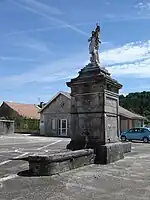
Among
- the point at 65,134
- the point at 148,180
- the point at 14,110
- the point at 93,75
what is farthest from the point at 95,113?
the point at 14,110

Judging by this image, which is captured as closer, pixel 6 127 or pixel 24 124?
pixel 6 127

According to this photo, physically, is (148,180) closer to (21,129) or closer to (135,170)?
(135,170)

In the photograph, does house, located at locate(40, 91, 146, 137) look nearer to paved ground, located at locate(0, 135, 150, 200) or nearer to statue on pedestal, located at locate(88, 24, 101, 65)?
statue on pedestal, located at locate(88, 24, 101, 65)

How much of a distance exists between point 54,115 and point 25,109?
18062 mm

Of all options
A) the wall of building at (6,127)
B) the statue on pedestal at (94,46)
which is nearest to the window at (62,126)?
the wall of building at (6,127)

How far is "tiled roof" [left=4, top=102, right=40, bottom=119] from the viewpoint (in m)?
54.9


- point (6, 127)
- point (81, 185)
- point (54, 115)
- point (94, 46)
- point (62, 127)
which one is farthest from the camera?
point (54, 115)

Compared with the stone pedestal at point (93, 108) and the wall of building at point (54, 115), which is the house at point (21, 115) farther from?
the stone pedestal at point (93, 108)

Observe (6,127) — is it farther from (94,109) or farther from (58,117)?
(94,109)

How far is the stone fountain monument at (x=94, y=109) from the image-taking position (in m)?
11.2

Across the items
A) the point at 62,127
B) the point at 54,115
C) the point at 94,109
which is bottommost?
the point at 62,127

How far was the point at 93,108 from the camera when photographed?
11422 mm

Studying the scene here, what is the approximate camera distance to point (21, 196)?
6.05m

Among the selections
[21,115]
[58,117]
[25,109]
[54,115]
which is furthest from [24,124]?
[25,109]
